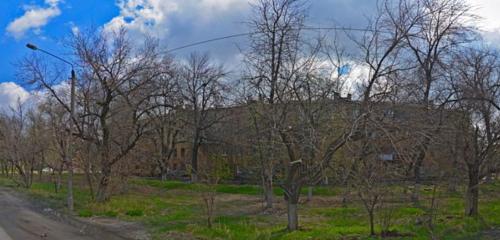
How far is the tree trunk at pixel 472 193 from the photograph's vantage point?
1920 centimetres

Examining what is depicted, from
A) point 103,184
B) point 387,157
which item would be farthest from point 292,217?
point 103,184

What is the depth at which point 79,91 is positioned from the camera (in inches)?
1180

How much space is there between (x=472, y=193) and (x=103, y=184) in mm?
18970

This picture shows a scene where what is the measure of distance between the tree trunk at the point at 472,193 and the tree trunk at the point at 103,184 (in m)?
18.5

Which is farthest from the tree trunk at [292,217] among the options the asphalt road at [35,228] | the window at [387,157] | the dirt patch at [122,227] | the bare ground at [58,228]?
the asphalt road at [35,228]

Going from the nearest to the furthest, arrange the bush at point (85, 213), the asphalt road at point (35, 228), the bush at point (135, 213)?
the asphalt road at point (35, 228)
the bush at point (135, 213)
the bush at point (85, 213)

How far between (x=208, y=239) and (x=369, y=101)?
638cm

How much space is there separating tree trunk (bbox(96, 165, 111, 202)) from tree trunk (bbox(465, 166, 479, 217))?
18.5 metres

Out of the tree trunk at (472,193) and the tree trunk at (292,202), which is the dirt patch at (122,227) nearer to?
the tree trunk at (292,202)

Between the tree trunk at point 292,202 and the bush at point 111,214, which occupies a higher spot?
the tree trunk at point 292,202

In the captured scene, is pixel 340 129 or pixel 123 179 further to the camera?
pixel 123 179

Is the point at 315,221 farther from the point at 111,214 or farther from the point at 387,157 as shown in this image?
the point at 111,214

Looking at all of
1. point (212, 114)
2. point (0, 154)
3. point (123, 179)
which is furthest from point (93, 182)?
point (0, 154)

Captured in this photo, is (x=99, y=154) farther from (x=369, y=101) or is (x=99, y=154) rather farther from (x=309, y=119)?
(x=369, y=101)
